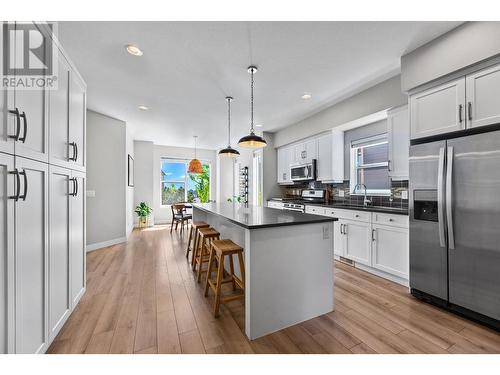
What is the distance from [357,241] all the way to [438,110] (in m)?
1.88

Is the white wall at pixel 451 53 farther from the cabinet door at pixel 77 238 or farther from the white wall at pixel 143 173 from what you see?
the white wall at pixel 143 173

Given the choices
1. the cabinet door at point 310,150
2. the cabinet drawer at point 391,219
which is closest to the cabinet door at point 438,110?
the cabinet drawer at point 391,219

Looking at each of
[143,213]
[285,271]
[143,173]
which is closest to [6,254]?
[285,271]

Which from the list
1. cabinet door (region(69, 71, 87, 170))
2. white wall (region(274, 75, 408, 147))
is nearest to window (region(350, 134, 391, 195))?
white wall (region(274, 75, 408, 147))

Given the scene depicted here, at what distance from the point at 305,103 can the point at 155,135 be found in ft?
14.1

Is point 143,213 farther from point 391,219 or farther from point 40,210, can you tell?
point 391,219

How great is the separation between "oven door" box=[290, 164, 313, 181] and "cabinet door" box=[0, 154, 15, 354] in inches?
165

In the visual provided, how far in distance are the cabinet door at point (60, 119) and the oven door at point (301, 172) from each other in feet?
12.6

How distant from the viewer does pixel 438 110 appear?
7.40 feet

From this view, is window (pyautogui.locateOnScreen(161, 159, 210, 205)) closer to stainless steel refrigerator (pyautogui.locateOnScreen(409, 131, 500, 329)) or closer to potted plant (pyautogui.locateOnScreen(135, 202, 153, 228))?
potted plant (pyautogui.locateOnScreen(135, 202, 153, 228))

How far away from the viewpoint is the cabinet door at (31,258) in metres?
1.26

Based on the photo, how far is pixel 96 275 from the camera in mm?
3053
